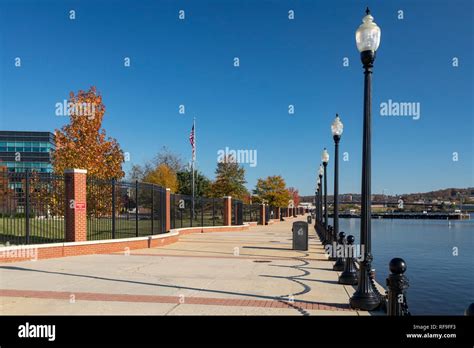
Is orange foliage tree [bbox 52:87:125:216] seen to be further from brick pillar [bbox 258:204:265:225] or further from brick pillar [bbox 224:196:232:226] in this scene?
brick pillar [bbox 258:204:265:225]

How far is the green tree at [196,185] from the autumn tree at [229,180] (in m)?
1.20

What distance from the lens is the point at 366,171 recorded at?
7.64 meters

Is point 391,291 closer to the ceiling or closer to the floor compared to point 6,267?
closer to the ceiling

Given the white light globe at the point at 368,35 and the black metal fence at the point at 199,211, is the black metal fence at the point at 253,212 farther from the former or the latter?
the white light globe at the point at 368,35

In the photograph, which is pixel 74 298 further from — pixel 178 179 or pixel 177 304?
pixel 178 179

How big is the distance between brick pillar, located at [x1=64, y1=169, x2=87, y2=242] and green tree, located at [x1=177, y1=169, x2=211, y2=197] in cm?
3788

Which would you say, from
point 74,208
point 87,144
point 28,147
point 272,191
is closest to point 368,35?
point 74,208

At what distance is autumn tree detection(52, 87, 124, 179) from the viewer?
2829 centimetres

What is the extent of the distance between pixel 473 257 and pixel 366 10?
20.5 m

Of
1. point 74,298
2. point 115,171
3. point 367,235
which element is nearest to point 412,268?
→ point 367,235

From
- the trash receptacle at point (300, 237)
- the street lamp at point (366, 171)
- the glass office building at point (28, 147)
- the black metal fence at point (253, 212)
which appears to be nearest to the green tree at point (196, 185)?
the black metal fence at point (253, 212)

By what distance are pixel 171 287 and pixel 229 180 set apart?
43.8 m

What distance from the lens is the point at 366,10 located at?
7.86 m

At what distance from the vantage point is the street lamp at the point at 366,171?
23.9 feet
